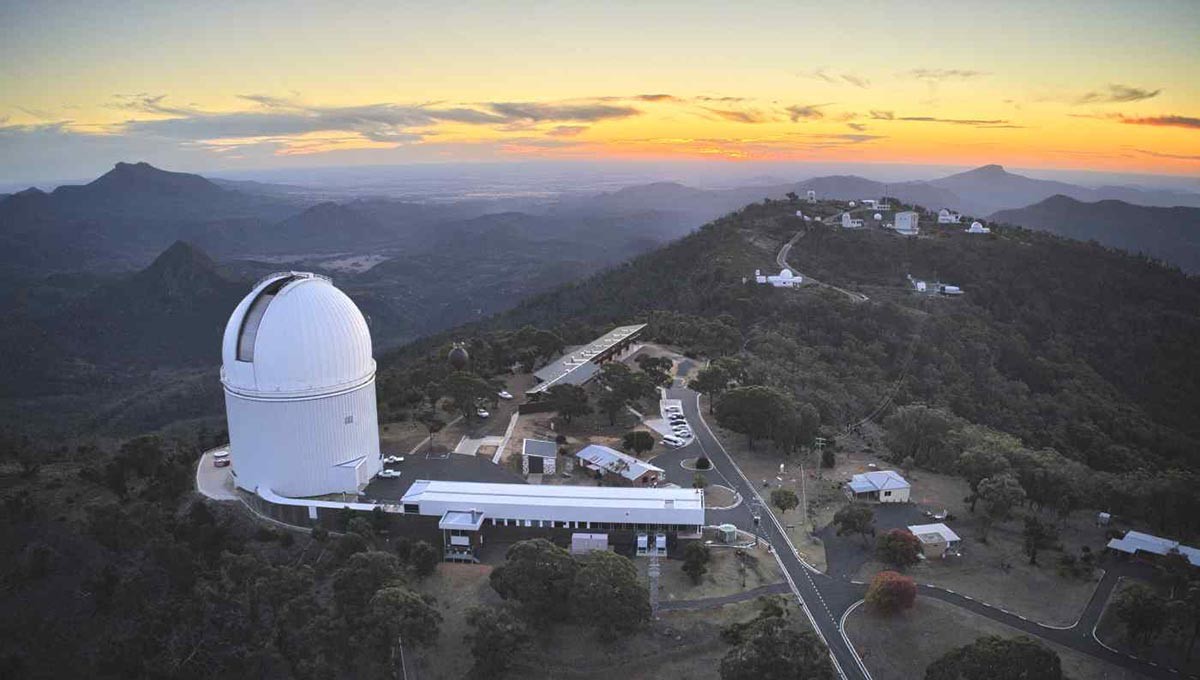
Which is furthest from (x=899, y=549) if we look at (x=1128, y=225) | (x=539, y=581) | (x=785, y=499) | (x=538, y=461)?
(x=1128, y=225)

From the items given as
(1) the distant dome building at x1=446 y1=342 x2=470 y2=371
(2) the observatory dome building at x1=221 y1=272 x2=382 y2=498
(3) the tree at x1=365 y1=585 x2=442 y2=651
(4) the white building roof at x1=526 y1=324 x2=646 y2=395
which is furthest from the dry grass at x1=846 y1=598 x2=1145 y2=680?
(1) the distant dome building at x1=446 y1=342 x2=470 y2=371

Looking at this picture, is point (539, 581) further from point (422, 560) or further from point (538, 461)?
point (538, 461)

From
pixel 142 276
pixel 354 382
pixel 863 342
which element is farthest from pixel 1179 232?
pixel 142 276

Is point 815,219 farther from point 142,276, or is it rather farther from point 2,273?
point 2,273

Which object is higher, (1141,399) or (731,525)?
(731,525)

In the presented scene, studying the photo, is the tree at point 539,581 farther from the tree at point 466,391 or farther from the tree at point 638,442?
the tree at point 466,391

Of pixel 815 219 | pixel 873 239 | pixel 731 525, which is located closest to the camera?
pixel 731 525

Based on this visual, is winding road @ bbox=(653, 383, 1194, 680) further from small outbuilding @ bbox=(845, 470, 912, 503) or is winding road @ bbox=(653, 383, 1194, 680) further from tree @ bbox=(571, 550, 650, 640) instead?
tree @ bbox=(571, 550, 650, 640)
